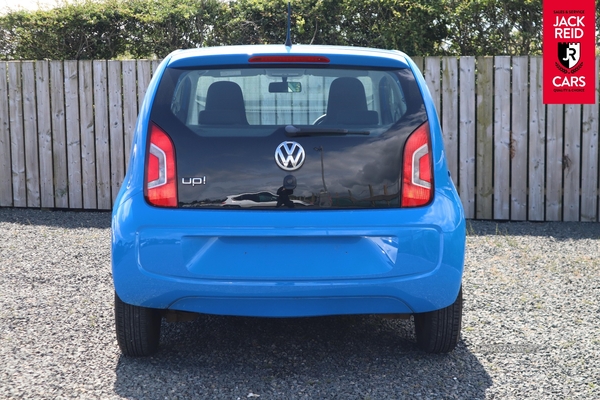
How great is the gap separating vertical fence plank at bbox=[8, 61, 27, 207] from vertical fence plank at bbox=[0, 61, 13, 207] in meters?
0.05

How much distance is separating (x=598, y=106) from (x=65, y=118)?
6249mm

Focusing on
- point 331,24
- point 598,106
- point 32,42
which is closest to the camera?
point 598,106

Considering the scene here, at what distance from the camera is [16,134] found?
Result: 9.80 m

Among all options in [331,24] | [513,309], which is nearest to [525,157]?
[331,24]

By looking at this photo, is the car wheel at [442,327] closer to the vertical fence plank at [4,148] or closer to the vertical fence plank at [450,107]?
the vertical fence plank at [450,107]

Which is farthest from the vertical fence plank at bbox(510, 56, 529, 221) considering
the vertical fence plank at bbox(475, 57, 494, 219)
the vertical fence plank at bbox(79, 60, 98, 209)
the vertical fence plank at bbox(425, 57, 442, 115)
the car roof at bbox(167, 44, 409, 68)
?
the car roof at bbox(167, 44, 409, 68)

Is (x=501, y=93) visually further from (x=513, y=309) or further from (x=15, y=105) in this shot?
(x=15, y=105)

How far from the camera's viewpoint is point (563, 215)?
29.2 ft

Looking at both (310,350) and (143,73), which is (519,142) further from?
(310,350)

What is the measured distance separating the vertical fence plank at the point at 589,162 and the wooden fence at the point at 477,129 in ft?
0.04

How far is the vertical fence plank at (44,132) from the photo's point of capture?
31.5 feet

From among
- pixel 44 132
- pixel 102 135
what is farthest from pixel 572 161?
pixel 44 132

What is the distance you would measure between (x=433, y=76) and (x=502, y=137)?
3.41 ft

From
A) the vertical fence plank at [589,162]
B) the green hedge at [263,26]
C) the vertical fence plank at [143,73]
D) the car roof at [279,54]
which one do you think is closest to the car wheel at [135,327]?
the car roof at [279,54]
